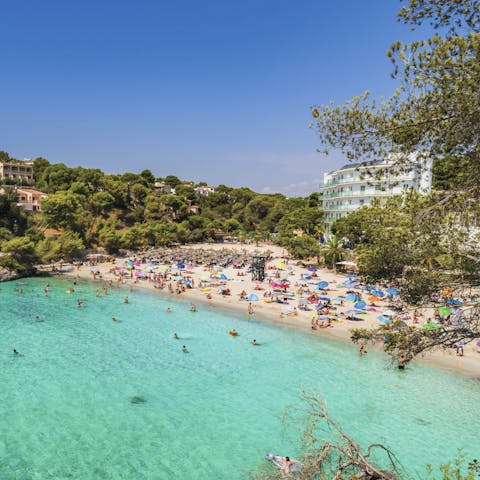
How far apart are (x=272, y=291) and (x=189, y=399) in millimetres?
21637

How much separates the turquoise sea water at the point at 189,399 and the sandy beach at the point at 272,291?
1909 millimetres

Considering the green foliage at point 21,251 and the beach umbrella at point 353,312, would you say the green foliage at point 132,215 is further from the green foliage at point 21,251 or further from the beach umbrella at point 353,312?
the beach umbrella at point 353,312

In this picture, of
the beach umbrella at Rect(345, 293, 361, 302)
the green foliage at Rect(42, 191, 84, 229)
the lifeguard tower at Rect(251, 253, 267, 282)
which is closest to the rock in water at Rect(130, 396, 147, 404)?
the beach umbrella at Rect(345, 293, 361, 302)

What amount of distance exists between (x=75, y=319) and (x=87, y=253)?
27164 millimetres

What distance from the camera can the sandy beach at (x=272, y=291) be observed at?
27645 millimetres

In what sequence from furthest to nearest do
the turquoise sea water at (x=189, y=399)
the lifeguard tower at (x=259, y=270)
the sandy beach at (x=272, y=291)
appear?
the lifeguard tower at (x=259, y=270)
the sandy beach at (x=272, y=291)
the turquoise sea water at (x=189, y=399)

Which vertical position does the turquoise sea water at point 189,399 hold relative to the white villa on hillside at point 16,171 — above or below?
below

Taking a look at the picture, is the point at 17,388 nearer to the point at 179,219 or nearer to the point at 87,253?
the point at 87,253

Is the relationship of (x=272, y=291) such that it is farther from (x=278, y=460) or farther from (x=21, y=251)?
(x=21, y=251)

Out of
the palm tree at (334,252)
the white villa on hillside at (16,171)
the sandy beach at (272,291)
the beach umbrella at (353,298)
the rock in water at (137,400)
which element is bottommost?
the rock in water at (137,400)

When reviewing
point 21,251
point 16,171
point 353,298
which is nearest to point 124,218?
point 16,171

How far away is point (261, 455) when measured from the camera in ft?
47.3

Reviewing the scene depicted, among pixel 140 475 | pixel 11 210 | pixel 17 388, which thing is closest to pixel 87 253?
pixel 11 210

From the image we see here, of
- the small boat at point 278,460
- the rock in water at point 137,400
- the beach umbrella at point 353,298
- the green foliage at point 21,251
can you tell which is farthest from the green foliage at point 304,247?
the small boat at point 278,460
